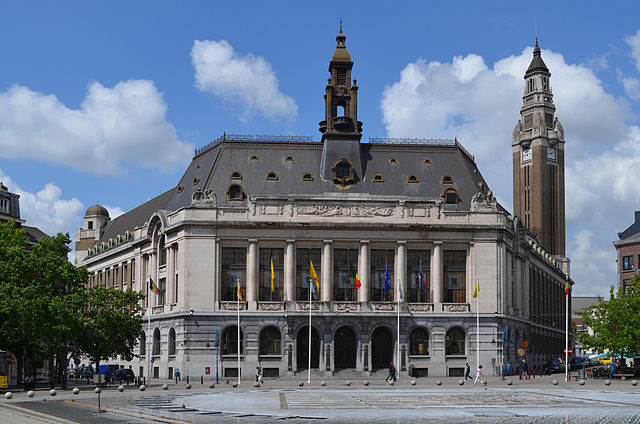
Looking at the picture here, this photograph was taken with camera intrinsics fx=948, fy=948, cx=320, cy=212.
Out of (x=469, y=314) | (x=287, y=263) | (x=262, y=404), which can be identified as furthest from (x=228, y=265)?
(x=262, y=404)

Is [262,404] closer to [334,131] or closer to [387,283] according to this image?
[387,283]

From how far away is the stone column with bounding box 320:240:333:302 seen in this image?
3939 inches

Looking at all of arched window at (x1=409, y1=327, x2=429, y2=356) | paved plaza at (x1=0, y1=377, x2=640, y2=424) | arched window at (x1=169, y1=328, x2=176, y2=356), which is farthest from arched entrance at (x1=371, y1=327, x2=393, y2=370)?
paved plaza at (x1=0, y1=377, x2=640, y2=424)

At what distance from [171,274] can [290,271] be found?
1398 cm

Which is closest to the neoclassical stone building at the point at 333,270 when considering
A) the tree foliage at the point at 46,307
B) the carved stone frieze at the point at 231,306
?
the carved stone frieze at the point at 231,306

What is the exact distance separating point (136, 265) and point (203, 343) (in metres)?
23.9

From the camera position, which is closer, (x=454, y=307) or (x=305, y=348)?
(x=305, y=348)

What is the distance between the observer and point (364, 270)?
331 feet

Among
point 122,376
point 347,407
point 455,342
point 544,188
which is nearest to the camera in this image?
point 347,407

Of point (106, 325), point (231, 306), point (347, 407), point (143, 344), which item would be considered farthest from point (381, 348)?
point (347, 407)

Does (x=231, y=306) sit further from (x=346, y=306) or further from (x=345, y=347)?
(x=345, y=347)

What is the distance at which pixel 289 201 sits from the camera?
101 meters

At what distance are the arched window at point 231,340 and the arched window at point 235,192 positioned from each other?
14.6 metres

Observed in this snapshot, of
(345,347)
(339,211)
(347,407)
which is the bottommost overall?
(347,407)
